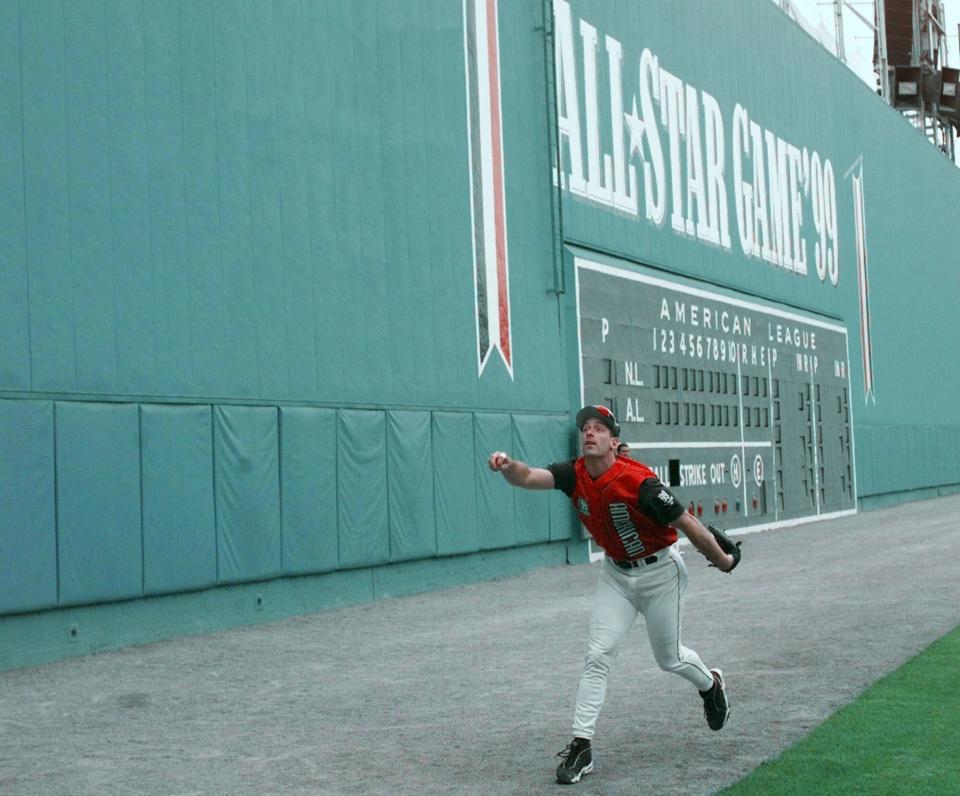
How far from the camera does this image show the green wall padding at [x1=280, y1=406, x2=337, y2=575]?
15820 millimetres

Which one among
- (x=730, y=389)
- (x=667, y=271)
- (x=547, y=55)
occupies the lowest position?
(x=730, y=389)

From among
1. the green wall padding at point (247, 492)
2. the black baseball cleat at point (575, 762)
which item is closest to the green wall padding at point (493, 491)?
the green wall padding at point (247, 492)

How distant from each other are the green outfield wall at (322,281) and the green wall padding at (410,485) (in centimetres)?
4

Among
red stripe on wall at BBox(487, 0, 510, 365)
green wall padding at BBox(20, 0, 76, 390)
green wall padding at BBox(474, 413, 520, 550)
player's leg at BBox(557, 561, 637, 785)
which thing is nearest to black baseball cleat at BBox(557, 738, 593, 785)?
player's leg at BBox(557, 561, 637, 785)

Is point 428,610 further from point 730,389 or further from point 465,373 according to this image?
point 730,389

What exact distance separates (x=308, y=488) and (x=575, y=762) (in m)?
9.45

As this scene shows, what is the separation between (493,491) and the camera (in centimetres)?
1989

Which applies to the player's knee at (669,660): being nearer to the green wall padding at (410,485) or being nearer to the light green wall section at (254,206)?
the light green wall section at (254,206)

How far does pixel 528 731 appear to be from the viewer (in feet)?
28.0

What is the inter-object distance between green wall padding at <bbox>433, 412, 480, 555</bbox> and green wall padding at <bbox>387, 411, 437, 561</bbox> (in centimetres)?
18

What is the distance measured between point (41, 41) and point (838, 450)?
24.5 meters

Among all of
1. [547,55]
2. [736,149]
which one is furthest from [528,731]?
[736,149]

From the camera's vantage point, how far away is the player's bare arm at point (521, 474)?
7.27m

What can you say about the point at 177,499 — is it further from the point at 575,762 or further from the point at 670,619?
the point at 575,762
